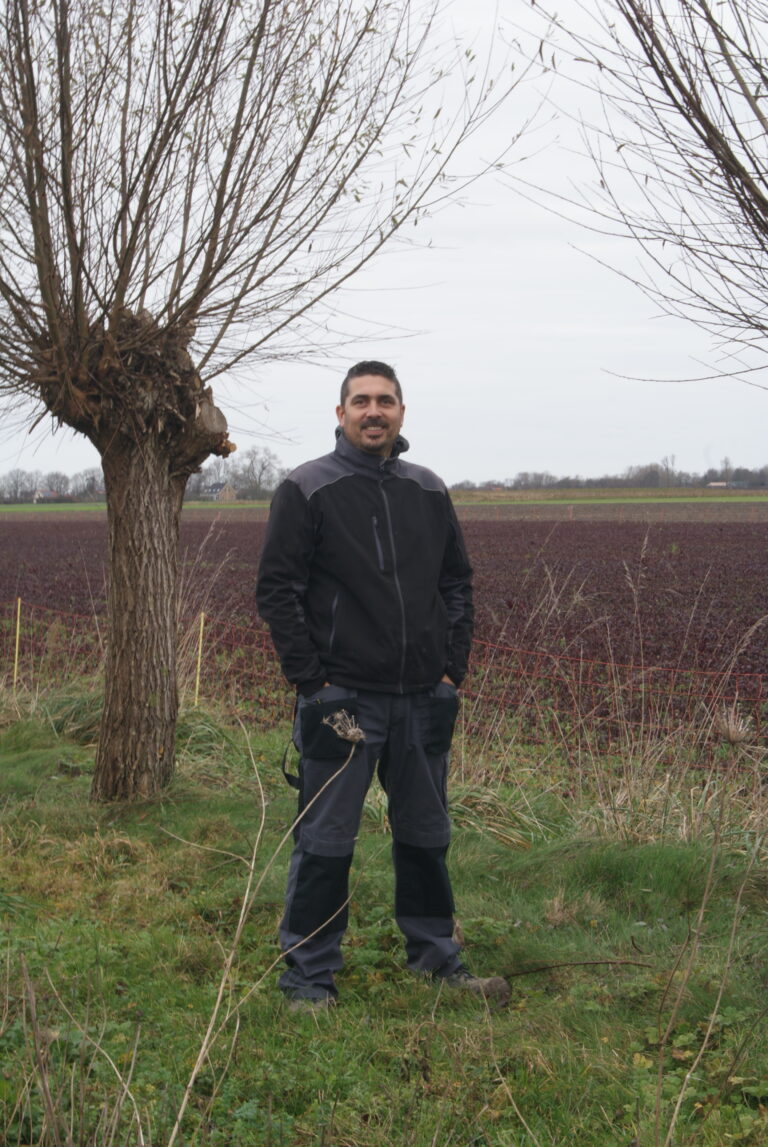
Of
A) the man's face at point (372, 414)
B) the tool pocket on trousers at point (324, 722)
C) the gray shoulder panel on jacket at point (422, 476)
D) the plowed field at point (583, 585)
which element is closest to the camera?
the tool pocket on trousers at point (324, 722)

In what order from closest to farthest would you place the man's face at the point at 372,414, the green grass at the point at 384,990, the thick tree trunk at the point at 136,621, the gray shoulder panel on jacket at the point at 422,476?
the green grass at the point at 384,990 → the man's face at the point at 372,414 → the gray shoulder panel on jacket at the point at 422,476 → the thick tree trunk at the point at 136,621

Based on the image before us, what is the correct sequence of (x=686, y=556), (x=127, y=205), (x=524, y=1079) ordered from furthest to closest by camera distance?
(x=686, y=556) → (x=127, y=205) → (x=524, y=1079)

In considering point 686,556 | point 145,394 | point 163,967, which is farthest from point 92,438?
point 686,556

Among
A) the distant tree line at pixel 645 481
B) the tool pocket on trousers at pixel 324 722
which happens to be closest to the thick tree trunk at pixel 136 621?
the tool pocket on trousers at pixel 324 722

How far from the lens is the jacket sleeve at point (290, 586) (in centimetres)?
345

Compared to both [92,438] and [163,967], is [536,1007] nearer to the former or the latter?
[163,967]

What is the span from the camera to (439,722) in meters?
3.59

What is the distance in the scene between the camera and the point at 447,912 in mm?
3670

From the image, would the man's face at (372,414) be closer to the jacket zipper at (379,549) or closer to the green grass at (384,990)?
the jacket zipper at (379,549)

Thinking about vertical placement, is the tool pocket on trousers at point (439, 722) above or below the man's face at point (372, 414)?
below

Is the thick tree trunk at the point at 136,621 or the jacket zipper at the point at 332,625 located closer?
the jacket zipper at the point at 332,625

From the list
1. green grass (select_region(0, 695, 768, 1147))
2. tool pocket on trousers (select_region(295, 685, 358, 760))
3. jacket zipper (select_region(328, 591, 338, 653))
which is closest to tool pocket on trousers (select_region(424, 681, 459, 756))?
tool pocket on trousers (select_region(295, 685, 358, 760))

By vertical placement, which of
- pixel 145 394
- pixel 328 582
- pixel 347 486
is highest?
pixel 145 394

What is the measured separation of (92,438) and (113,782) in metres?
1.84
